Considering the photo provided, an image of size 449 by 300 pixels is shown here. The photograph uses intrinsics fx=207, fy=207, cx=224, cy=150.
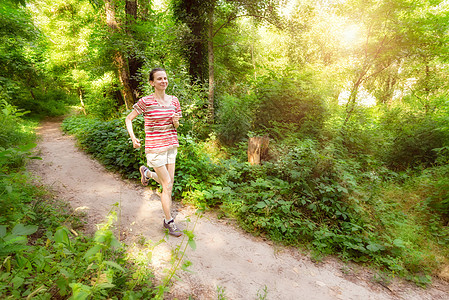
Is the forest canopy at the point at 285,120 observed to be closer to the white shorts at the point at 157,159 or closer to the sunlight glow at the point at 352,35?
the sunlight glow at the point at 352,35

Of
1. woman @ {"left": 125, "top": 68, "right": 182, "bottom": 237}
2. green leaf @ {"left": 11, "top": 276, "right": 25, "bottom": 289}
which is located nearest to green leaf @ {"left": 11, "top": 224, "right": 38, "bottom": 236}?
green leaf @ {"left": 11, "top": 276, "right": 25, "bottom": 289}

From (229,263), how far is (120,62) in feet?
33.9

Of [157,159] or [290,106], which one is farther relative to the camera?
[290,106]

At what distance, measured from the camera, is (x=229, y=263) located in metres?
3.12

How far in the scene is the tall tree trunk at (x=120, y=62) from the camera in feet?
30.9

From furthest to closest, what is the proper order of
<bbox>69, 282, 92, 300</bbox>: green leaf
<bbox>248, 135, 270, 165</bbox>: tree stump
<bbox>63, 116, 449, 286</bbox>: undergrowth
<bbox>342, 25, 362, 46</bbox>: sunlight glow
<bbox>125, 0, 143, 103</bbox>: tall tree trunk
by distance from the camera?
<bbox>342, 25, 362, 46</bbox>: sunlight glow
<bbox>125, 0, 143, 103</bbox>: tall tree trunk
<bbox>248, 135, 270, 165</bbox>: tree stump
<bbox>63, 116, 449, 286</bbox>: undergrowth
<bbox>69, 282, 92, 300</bbox>: green leaf

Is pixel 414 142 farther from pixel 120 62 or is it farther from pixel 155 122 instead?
pixel 120 62

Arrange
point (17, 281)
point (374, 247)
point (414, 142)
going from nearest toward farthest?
1. point (17, 281)
2. point (374, 247)
3. point (414, 142)

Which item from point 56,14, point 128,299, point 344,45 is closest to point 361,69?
point 344,45

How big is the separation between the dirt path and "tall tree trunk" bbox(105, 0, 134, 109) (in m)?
6.32

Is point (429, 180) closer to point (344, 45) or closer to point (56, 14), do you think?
point (344, 45)

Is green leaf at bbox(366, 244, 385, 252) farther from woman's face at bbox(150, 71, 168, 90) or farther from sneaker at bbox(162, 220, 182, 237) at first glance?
woman's face at bbox(150, 71, 168, 90)

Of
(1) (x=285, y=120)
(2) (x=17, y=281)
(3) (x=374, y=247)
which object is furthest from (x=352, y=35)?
(2) (x=17, y=281)

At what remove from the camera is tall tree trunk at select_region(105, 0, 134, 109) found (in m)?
9.43
